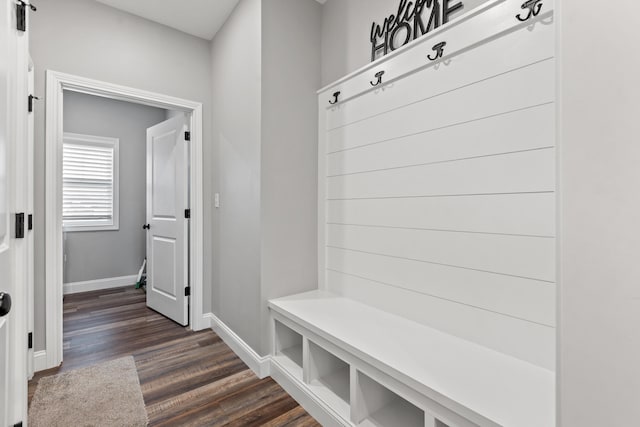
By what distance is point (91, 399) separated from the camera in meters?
1.78

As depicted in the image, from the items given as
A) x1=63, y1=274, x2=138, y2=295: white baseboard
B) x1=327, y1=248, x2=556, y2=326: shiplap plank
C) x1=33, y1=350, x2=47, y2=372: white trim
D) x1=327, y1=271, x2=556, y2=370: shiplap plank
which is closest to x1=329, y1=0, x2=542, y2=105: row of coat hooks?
x1=327, y1=248, x2=556, y2=326: shiplap plank

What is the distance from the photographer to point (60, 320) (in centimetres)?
220

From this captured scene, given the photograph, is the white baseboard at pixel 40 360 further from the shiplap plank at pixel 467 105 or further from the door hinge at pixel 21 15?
the shiplap plank at pixel 467 105

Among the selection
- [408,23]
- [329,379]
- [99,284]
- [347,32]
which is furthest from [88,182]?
[408,23]

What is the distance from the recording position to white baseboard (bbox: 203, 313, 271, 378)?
2027 mm

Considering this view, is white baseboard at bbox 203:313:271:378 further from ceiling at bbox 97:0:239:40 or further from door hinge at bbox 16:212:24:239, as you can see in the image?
ceiling at bbox 97:0:239:40

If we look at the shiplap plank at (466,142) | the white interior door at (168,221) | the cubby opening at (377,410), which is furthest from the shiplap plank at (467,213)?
the white interior door at (168,221)

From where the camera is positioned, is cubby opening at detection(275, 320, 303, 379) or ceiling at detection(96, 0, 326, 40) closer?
cubby opening at detection(275, 320, 303, 379)

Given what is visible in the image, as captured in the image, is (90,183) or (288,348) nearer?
(288,348)

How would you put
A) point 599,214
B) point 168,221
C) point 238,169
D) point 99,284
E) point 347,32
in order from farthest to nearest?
point 99,284
point 168,221
point 238,169
point 347,32
point 599,214

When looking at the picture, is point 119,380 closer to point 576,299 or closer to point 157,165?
point 157,165

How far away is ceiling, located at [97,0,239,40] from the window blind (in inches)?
90.9

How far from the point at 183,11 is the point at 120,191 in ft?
9.37

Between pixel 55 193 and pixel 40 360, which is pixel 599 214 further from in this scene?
pixel 40 360
